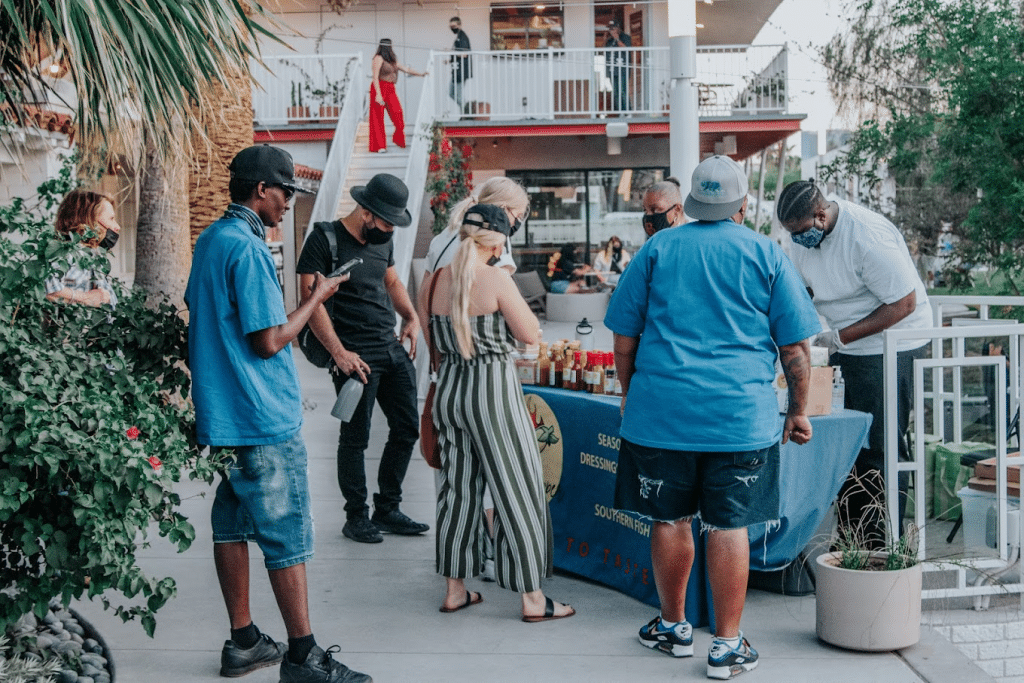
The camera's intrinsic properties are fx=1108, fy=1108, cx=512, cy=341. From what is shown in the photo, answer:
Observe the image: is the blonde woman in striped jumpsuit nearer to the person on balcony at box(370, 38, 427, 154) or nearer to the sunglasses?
the sunglasses

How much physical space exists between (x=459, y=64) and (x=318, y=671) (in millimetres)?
17342

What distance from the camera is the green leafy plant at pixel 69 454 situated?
3.11 meters

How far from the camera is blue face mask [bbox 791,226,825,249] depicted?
4.96 meters

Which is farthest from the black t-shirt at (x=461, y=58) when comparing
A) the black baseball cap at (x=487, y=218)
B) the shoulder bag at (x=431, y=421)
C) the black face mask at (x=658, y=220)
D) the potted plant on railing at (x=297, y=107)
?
the black baseball cap at (x=487, y=218)

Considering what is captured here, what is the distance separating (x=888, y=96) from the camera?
1605cm

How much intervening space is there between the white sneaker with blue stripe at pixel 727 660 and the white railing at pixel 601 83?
49.8 ft

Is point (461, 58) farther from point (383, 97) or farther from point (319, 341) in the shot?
point (319, 341)

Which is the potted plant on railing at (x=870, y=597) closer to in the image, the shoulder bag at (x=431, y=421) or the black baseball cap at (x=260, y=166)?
the shoulder bag at (x=431, y=421)

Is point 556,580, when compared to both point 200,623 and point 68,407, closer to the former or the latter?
point 200,623

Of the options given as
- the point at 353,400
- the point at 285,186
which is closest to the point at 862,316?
the point at 353,400

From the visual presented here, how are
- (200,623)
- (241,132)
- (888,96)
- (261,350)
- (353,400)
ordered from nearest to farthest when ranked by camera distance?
1. (261,350)
2. (200,623)
3. (353,400)
4. (241,132)
5. (888,96)

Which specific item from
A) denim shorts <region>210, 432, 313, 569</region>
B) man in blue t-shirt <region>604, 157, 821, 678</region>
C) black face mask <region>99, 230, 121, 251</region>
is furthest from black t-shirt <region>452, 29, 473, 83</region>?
denim shorts <region>210, 432, 313, 569</region>

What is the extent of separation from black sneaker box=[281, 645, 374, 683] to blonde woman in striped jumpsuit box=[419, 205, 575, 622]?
0.86m

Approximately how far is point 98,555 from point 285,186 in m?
1.36
